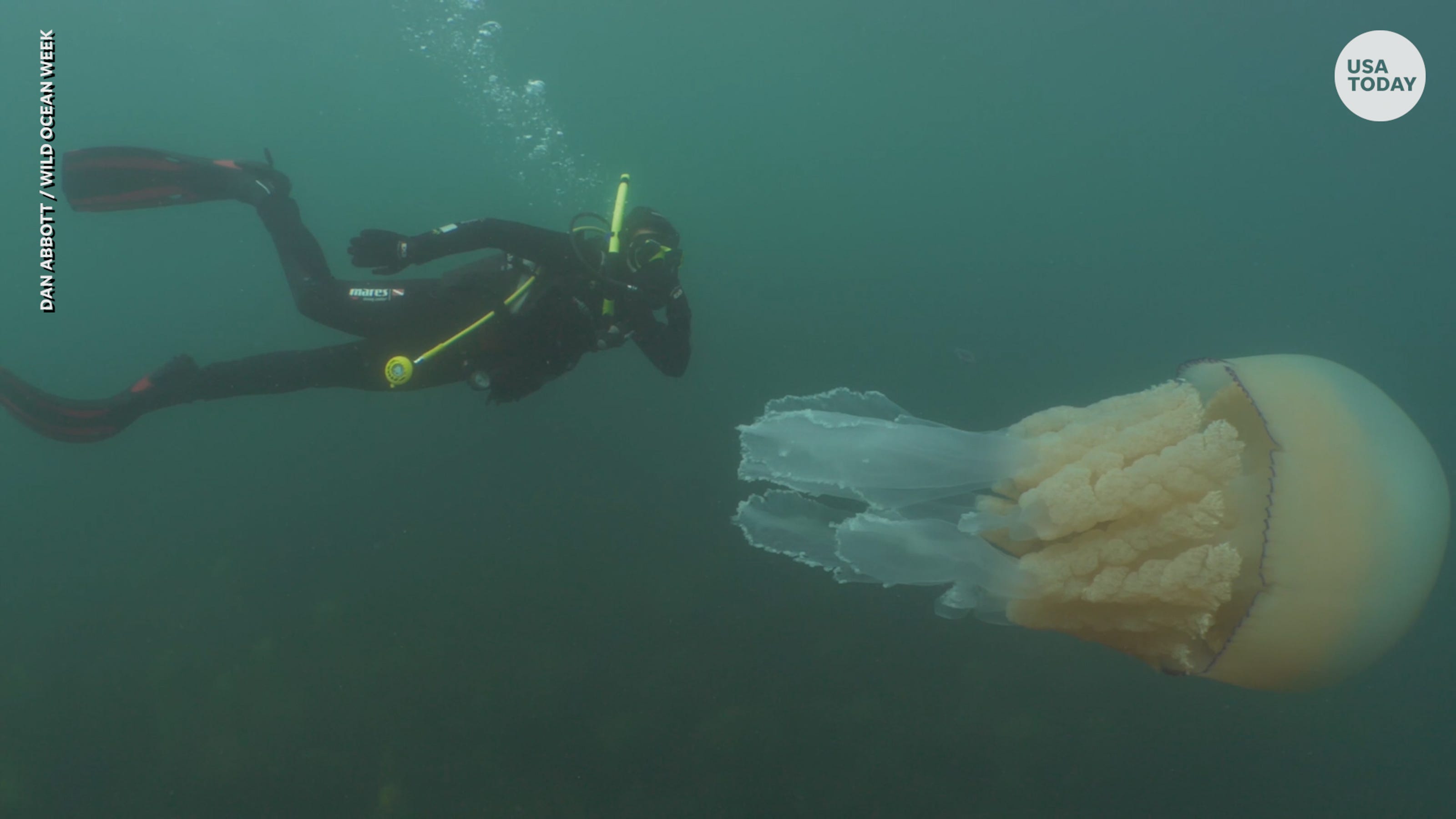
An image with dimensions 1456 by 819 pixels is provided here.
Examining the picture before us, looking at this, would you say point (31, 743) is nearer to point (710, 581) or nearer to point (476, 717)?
point (476, 717)

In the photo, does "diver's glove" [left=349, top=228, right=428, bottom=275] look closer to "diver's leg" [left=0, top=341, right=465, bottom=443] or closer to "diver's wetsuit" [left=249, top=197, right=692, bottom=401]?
"diver's wetsuit" [left=249, top=197, right=692, bottom=401]

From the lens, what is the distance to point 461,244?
4.09 meters

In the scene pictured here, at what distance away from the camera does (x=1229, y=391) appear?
8.39ft

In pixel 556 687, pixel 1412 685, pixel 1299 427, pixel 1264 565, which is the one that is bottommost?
pixel 1412 685

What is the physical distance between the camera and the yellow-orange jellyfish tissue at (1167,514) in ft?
6.78

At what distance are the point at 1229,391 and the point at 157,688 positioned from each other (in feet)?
30.3

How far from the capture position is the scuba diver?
13.6 feet

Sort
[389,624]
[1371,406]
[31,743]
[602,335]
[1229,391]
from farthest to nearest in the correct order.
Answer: [389,624] → [31,743] → [602,335] → [1229,391] → [1371,406]

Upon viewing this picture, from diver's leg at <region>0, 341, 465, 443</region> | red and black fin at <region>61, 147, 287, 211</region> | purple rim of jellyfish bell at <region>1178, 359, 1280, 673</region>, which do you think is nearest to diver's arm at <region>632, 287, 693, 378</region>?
diver's leg at <region>0, 341, 465, 443</region>

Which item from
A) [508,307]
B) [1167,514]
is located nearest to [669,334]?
[508,307]

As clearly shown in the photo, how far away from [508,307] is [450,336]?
547 mm

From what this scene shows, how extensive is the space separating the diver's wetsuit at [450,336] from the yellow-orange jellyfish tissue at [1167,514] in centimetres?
195

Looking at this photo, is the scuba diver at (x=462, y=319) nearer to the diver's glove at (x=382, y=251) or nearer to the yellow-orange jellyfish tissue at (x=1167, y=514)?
the diver's glove at (x=382, y=251)

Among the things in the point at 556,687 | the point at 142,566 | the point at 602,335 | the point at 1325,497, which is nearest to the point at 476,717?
the point at 556,687
